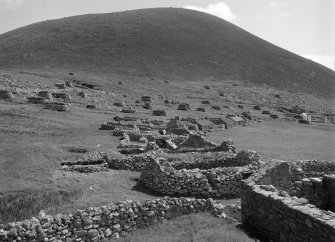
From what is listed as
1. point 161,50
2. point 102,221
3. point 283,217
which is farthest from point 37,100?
point 161,50

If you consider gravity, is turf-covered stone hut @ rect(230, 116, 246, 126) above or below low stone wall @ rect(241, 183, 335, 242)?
below

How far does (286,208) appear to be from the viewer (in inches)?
406

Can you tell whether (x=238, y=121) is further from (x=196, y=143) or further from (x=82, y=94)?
(x=196, y=143)

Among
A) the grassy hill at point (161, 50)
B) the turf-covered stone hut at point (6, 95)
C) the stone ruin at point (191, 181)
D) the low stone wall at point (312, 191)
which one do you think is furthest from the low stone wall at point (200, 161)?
the grassy hill at point (161, 50)

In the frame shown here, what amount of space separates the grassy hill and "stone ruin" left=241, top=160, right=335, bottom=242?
8256cm

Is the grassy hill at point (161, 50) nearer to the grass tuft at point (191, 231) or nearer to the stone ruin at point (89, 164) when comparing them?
the stone ruin at point (89, 164)

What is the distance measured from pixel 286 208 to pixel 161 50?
4238 inches

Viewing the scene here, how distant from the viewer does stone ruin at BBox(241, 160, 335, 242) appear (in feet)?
30.8

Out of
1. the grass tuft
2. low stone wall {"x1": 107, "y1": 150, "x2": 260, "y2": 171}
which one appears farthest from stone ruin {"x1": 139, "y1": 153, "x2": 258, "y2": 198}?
the grass tuft

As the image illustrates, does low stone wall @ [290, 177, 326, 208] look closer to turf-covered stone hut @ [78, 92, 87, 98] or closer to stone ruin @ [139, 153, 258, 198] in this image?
stone ruin @ [139, 153, 258, 198]

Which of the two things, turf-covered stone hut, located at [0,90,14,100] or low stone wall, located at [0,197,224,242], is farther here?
turf-covered stone hut, located at [0,90,14,100]

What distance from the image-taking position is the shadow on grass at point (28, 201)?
43.8ft

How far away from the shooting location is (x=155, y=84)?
285 ft

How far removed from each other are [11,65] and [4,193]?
85.8 meters
